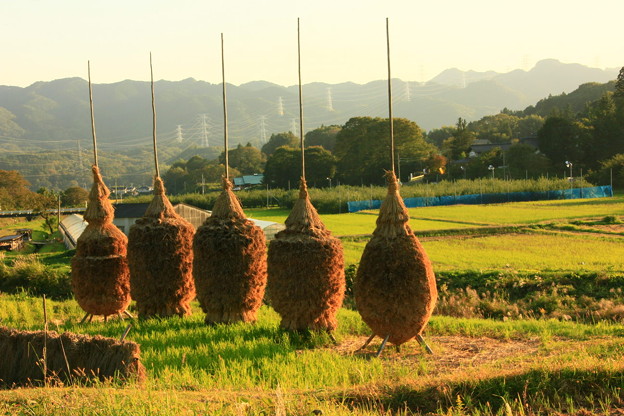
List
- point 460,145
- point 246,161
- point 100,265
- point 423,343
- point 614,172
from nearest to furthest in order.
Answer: point 423,343 → point 100,265 → point 614,172 → point 460,145 → point 246,161

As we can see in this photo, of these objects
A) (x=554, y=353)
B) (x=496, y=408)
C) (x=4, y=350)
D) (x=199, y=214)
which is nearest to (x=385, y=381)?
(x=496, y=408)

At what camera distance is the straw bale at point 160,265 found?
46.7ft

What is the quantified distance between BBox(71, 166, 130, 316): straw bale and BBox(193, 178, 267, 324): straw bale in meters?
2.43

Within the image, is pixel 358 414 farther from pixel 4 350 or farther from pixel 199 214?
pixel 199 214

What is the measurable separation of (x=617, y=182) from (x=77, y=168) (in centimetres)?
8903

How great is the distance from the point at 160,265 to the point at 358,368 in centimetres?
606

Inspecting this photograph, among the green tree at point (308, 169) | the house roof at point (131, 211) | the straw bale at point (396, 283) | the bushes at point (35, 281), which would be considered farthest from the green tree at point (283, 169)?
the straw bale at point (396, 283)

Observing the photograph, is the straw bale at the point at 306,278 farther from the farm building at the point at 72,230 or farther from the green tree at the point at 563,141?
the green tree at the point at 563,141

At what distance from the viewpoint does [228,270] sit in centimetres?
1325

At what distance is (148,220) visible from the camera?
14.6 metres

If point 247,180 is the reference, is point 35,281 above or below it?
below

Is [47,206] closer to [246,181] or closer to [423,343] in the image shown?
[246,181]

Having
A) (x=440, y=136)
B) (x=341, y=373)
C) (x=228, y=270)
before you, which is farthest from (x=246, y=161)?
(x=341, y=373)

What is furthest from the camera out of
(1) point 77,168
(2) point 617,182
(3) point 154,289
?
(1) point 77,168
